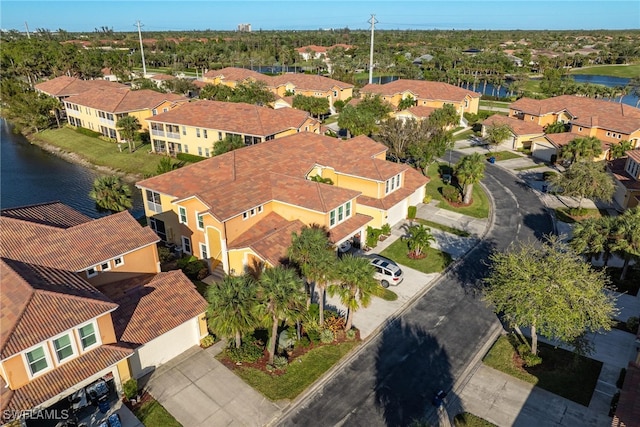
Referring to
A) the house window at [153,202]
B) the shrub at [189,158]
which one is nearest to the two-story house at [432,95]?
the shrub at [189,158]

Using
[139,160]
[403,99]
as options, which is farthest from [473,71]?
[139,160]

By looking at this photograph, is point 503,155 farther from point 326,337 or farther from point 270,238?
point 326,337

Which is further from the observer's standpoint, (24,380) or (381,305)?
(381,305)

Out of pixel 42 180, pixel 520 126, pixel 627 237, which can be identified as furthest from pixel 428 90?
pixel 42 180

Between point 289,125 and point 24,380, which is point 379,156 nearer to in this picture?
point 289,125

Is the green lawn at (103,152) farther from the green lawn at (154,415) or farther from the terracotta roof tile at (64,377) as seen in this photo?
the green lawn at (154,415)

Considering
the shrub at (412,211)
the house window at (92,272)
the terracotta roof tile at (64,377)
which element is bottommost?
the shrub at (412,211)
